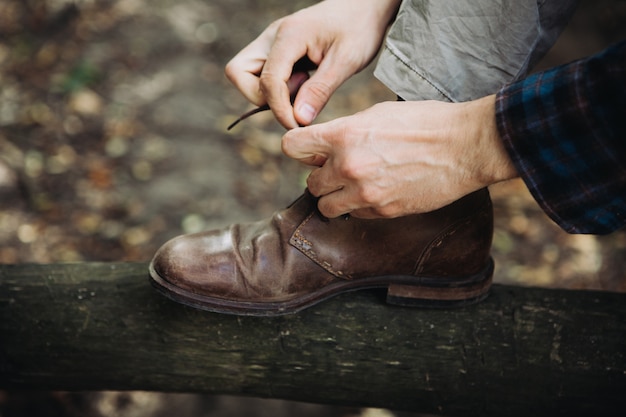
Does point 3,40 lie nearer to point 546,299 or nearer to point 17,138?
point 17,138

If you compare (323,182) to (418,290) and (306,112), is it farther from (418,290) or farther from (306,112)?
(418,290)

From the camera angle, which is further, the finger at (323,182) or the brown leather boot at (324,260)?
the brown leather boot at (324,260)

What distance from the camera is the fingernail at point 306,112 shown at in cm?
140

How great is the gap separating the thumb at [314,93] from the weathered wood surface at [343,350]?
54 centimetres

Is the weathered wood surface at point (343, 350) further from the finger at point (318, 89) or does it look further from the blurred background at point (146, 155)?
the blurred background at point (146, 155)

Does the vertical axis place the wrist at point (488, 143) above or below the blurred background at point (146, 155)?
above

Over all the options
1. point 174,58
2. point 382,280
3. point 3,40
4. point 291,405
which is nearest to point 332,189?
point 382,280

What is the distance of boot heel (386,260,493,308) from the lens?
1491mm

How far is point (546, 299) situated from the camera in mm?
1522

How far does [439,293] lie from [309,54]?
78 cm

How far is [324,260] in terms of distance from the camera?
4.77 feet

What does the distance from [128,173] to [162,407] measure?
1645mm

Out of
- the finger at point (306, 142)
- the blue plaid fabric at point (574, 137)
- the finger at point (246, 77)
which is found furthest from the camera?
the finger at point (246, 77)

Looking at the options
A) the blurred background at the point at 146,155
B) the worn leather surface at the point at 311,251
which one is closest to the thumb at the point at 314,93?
the worn leather surface at the point at 311,251
